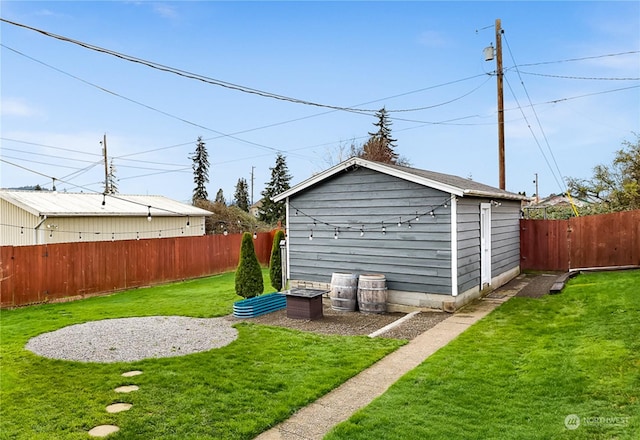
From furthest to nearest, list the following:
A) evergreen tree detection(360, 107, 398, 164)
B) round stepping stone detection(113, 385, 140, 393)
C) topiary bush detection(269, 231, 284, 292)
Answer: evergreen tree detection(360, 107, 398, 164)
topiary bush detection(269, 231, 284, 292)
round stepping stone detection(113, 385, 140, 393)

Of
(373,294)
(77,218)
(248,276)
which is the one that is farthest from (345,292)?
(77,218)

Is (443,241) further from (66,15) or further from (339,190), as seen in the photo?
(66,15)

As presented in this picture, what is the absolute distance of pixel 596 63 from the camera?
16.1 metres

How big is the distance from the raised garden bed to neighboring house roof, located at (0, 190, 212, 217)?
9195 mm

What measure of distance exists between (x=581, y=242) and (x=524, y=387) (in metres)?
11.3

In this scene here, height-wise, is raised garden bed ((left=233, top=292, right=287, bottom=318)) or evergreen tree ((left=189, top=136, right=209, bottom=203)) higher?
evergreen tree ((left=189, top=136, right=209, bottom=203))

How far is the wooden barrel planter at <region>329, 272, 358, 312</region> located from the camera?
9.89 meters

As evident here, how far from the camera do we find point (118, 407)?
15.3ft

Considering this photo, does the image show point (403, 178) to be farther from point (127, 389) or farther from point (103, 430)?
point (103, 430)

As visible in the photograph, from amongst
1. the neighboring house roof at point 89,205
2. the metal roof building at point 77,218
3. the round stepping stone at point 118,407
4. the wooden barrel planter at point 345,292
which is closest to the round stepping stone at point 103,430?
the round stepping stone at point 118,407

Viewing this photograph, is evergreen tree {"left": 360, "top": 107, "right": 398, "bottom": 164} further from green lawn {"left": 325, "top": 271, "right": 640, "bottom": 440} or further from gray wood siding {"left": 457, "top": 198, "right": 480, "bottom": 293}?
green lawn {"left": 325, "top": 271, "right": 640, "bottom": 440}

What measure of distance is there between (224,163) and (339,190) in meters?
38.0

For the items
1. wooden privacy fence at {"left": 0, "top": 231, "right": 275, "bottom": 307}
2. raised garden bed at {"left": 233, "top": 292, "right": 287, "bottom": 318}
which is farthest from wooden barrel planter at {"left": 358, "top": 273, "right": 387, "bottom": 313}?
wooden privacy fence at {"left": 0, "top": 231, "right": 275, "bottom": 307}

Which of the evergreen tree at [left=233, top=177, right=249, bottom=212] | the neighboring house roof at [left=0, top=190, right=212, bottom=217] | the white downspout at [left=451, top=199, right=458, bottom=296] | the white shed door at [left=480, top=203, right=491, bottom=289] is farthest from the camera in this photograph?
the evergreen tree at [left=233, top=177, right=249, bottom=212]
